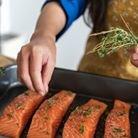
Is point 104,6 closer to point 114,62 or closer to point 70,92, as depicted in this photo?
point 114,62

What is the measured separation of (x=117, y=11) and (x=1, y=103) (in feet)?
1.54

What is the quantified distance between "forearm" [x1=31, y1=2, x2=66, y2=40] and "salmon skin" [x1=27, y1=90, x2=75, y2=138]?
0.64ft

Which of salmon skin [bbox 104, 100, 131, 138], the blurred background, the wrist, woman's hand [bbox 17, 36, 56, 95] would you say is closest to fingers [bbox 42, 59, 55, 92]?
woman's hand [bbox 17, 36, 56, 95]

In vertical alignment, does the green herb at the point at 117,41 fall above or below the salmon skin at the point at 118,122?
above

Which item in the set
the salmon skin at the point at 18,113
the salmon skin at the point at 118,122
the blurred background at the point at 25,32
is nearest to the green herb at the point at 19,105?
the salmon skin at the point at 18,113

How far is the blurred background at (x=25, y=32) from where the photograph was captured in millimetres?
2434

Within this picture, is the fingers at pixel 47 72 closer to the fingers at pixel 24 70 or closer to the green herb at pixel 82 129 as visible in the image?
the fingers at pixel 24 70

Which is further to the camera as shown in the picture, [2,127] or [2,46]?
[2,46]

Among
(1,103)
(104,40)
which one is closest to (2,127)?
(1,103)

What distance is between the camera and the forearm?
47.2 inches

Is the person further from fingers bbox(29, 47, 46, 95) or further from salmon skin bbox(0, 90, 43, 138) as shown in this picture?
salmon skin bbox(0, 90, 43, 138)

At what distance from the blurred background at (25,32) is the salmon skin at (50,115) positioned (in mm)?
1236

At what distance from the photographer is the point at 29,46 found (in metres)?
1.00

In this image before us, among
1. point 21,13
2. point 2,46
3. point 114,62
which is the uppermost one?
point 114,62
